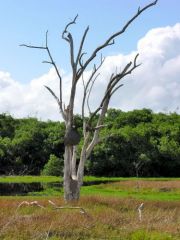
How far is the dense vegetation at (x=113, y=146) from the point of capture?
170 feet

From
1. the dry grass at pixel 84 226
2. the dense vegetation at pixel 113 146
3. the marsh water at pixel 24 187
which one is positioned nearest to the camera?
the dry grass at pixel 84 226

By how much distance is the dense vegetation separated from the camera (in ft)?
170

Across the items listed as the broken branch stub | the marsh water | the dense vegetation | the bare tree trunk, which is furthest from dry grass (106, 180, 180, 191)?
the broken branch stub

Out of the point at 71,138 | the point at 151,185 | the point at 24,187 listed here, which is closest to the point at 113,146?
the point at 151,185

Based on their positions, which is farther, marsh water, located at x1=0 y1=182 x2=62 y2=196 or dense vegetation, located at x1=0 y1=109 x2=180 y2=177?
dense vegetation, located at x1=0 y1=109 x2=180 y2=177

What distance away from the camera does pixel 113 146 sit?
51.8 m

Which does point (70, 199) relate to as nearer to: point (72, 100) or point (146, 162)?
point (72, 100)

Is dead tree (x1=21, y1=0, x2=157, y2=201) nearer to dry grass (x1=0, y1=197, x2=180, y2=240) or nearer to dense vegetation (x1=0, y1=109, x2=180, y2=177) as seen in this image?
dry grass (x1=0, y1=197, x2=180, y2=240)

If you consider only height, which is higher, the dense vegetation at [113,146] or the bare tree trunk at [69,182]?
the dense vegetation at [113,146]

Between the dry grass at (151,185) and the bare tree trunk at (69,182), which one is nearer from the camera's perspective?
the bare tree trunk at (69,182)

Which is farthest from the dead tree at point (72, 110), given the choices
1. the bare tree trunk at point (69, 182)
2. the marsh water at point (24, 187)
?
the marsh water at point (24, 187)

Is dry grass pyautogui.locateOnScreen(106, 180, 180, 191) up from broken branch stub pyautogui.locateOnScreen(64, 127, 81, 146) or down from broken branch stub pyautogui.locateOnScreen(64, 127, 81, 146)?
down

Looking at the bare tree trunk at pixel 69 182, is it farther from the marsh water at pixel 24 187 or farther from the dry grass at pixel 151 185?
the dry grass at pixel 151 185

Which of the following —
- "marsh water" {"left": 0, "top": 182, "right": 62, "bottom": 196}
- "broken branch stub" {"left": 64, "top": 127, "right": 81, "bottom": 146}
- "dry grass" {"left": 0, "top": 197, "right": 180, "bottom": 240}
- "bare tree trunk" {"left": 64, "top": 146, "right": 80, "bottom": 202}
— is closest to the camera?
"dry grass" {"left": 0, "top": 197, "right": 180, "bottom": 240}
